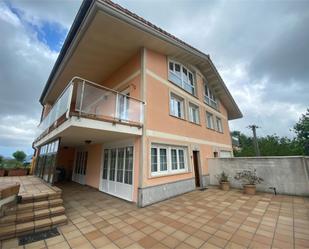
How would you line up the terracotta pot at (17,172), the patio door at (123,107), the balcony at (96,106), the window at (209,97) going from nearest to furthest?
the balcony at (96,106) < the patio door at (123,107) < the terracotta pot at (17,172) < the window at (209,97)

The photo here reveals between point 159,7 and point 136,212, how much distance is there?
31.3 feet

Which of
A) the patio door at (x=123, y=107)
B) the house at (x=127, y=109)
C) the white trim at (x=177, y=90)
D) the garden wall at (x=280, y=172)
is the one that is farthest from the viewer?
the white trim at (x=177, y=90)

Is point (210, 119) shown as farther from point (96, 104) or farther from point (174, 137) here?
point (96, 104)

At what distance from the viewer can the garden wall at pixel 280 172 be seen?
6410 millimetres

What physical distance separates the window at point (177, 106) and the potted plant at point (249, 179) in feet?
15.8

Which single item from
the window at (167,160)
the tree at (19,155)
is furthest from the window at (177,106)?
the tree at (19,155)

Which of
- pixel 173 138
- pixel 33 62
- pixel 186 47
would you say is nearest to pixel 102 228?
pixel 173 138

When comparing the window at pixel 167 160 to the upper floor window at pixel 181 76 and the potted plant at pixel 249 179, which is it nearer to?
the potted plant at pixel 249 179

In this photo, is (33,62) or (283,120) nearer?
(33,62)

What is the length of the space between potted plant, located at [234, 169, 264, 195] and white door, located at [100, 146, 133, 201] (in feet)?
19.2

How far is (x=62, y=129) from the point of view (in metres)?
4.68

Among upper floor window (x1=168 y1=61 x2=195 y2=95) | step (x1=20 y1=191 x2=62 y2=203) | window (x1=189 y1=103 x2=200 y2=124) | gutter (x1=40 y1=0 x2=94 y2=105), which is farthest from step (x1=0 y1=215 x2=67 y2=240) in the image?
window (x1=189 y1=103 x2=200 y2=124)

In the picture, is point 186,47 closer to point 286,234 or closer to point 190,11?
point 190,11

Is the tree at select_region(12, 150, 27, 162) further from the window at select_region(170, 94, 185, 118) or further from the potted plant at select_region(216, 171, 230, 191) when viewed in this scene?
the potted plant at select_region(216, 171, 230, 191)
